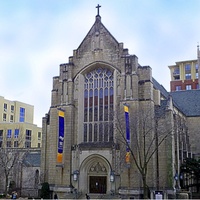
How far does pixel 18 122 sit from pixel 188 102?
1863 inches

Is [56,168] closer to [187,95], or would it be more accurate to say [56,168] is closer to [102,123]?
[102,123]

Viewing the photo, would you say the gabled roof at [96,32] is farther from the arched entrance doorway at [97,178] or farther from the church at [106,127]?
the arched entrance doorway at [97,178]

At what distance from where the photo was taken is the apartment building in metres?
83.3

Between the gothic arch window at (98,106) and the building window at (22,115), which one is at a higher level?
the building window at (22,115)

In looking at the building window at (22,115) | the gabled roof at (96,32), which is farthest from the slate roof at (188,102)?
the building window at (22,115)

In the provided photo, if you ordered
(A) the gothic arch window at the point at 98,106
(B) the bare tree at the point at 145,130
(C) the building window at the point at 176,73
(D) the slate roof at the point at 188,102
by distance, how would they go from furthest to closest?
(C) the building window at the point at 176,73
(D) the slate roof at the point at 188,102
(A) the gothic arch window at the point at 98,106
(B) the bare tree at the point at 145,130

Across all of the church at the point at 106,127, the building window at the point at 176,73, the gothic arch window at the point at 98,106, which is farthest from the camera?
the building window at the point at 176,73

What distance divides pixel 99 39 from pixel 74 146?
523 inches

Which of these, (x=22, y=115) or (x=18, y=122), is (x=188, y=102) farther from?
(x=22, y=115)

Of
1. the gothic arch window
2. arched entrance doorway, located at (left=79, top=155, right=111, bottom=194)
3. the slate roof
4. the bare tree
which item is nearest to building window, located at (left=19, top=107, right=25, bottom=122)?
the slate roof

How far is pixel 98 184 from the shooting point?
40.3 meters

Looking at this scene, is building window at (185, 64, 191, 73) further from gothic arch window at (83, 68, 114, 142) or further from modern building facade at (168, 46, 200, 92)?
gothic arch window at (83, 68, 114, 142)

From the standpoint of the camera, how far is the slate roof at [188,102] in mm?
54250

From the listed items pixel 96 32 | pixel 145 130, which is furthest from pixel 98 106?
pixel 96 32
